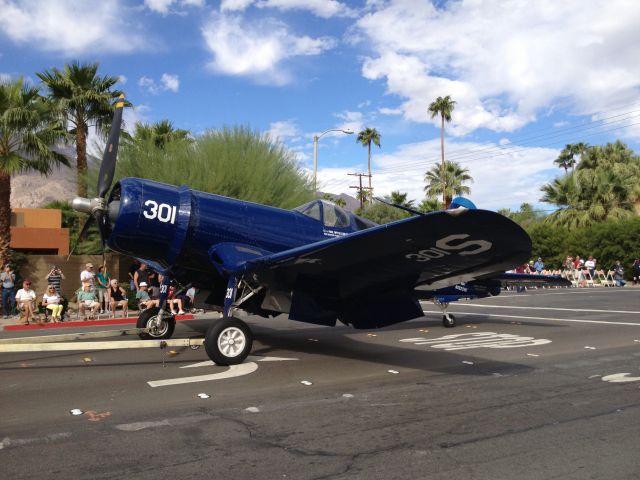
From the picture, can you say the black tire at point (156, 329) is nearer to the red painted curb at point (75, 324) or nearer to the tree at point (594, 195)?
the red painted curb at point (75, 324)

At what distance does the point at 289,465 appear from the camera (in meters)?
3.40

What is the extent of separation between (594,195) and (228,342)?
36759 millimetres

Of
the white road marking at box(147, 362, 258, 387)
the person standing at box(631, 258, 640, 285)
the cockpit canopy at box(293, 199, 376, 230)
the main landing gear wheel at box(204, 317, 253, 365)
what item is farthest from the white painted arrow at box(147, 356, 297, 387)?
the person standing at box(631, 258, 640, 285)

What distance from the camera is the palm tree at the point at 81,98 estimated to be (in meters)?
23.2

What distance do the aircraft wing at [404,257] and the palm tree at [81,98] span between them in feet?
62.0

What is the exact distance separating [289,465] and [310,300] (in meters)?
3.98

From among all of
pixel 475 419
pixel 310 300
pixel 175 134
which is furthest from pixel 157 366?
pixel 175 134

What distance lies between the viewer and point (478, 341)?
9.20 metres

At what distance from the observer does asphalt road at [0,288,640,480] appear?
11.2ft

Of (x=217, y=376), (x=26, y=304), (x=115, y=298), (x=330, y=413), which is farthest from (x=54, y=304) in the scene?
(x=330, y=413)

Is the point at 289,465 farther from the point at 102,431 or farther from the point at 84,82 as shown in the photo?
the point at 84,82

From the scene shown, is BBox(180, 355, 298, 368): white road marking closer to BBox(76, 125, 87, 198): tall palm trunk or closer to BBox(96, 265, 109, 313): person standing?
BBox(96, 265, 109, 313): person standing

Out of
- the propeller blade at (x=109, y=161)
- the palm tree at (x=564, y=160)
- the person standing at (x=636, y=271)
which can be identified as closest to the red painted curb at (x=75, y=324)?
the propeller blade at (x=109, y=161)

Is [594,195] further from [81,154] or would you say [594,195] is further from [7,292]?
[7,292]
